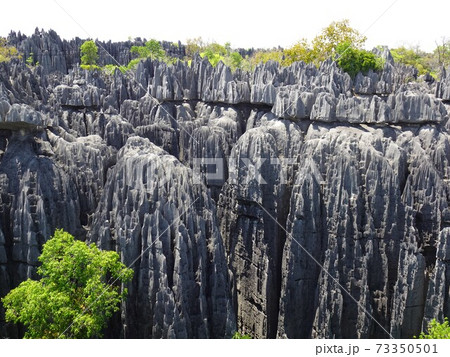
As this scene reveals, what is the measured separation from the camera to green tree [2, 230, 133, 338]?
1134 cm

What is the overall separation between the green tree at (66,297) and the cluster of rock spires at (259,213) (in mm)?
2004

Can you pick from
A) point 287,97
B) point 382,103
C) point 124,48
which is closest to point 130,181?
point 287,97

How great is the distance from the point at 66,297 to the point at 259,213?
9.13 m

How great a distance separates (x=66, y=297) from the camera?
1149 cm

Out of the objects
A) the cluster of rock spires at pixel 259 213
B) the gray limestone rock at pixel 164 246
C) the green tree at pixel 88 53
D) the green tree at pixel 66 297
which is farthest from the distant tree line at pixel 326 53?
the green tree at pixel 66 297

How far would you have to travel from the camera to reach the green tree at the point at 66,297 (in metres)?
11.3

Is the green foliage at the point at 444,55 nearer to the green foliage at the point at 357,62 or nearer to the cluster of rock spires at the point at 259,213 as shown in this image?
the green foliage at the point at 357,62

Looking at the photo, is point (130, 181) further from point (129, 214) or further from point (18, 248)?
point (18, 248)

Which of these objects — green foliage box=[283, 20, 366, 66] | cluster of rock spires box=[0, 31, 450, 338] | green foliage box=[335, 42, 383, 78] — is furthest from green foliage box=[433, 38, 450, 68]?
cluster of rock spires box=[0, 31, 450, 338]

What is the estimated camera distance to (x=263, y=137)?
1833 centimetres

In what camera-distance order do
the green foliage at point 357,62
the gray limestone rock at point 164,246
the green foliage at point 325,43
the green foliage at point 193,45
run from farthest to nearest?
the green foliage at point 193,45 → the green foliage at point 325,43 → the green foliage at point 357,62 → the gray limestone rock at point 164,246

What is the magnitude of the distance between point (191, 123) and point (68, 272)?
1458cm

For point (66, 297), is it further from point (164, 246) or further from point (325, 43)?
point (325, 43)

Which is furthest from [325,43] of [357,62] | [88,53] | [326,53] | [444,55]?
[88,53]
